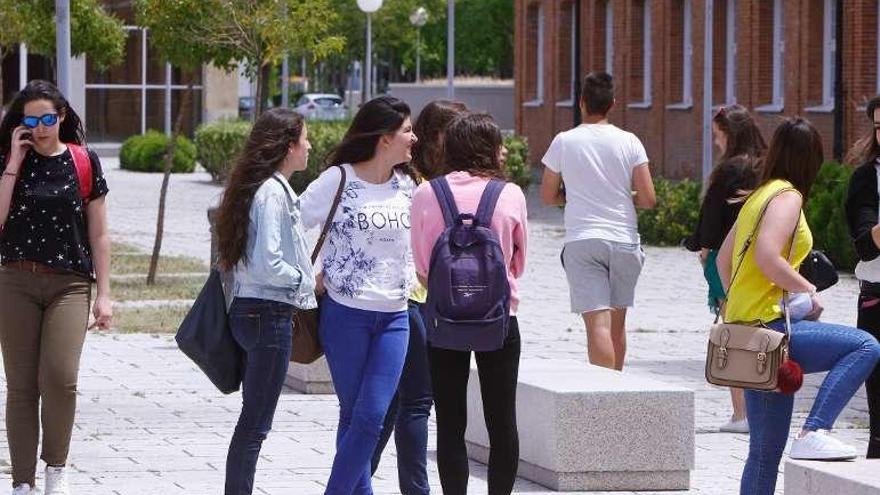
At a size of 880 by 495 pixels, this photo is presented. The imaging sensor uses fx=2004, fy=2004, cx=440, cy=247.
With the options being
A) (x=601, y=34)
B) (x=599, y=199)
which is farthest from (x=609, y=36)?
(x=599, y=199)

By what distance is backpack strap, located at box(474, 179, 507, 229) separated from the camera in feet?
22.4

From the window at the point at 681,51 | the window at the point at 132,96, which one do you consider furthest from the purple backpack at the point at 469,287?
the window at the point at 132,96

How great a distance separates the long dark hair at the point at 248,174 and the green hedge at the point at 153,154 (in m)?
37.9

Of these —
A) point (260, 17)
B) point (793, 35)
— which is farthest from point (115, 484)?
point (793, 35)

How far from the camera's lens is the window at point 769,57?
3332 cm

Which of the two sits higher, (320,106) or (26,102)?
(26,102)

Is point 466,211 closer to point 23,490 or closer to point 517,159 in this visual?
point 23,490

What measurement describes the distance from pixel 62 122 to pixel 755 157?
3.38 m

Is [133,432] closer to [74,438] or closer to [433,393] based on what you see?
[74,438]

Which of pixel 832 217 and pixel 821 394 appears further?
pixel 832 217

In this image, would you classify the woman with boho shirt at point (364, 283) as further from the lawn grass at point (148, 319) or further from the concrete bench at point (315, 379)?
the lawn grass at point (148, 319)

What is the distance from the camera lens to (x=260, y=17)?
18.3 metres

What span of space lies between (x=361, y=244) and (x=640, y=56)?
110 ft

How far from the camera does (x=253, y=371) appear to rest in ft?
23.0
